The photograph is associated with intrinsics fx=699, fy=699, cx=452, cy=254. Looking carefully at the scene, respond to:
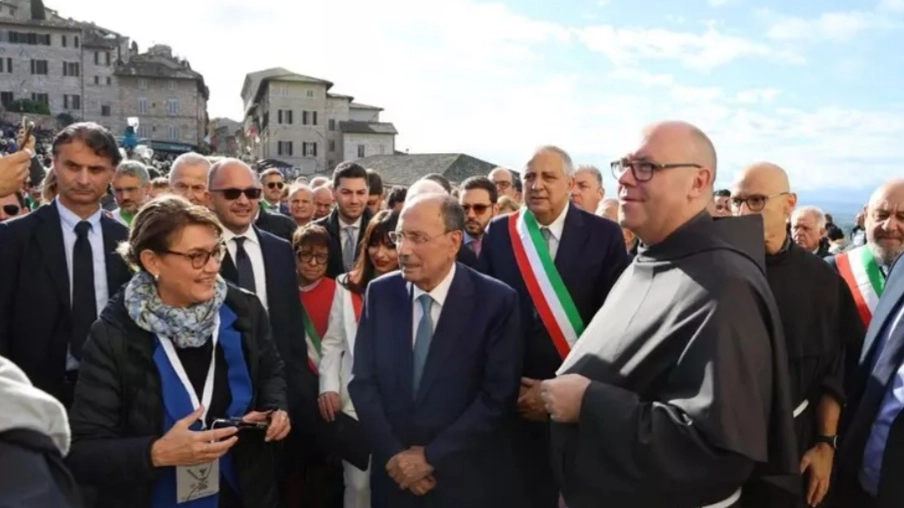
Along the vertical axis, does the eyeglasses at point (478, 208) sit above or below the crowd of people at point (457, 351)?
above

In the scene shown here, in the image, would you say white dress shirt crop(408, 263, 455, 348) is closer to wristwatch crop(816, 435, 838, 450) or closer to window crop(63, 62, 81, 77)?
wristwatch crop(816, 435, 838, 450)

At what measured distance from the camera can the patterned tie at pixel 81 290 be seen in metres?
3.64

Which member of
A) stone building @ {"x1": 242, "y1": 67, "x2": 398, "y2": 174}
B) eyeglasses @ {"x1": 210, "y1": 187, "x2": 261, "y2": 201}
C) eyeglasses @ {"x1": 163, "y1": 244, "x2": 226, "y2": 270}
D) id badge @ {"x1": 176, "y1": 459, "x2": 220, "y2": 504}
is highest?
stone building @ {"x1": 242, "y1": 67, "x2": 398, "y2": 174}

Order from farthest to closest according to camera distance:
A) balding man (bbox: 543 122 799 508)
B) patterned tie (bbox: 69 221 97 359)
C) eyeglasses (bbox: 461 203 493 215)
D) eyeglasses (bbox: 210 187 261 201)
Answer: eyeglasses (bbox: 461 203 493 215) < eyeglasses (bbox: 210 187 261 201) < patterned tie (bbox: 69 221 97 359) < balding man (bbox: 543 122 799 508)

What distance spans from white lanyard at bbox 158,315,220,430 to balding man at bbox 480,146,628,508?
1885mm

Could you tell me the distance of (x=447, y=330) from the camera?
3.65 metres

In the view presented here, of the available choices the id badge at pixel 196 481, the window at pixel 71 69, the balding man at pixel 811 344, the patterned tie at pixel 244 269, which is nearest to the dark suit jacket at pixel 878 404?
the balding man at pixel 811 344

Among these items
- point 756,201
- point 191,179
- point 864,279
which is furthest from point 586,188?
point 191,179

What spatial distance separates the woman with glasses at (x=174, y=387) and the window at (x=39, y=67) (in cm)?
8657

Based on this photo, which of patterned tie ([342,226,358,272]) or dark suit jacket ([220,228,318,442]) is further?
patterned tie ([342,226,358,272])

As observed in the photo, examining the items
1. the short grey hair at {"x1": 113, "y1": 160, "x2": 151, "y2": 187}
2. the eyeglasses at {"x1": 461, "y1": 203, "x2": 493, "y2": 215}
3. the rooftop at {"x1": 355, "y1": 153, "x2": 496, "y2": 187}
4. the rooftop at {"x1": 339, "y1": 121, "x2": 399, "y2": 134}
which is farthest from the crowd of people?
the rooftop at {"x1": 339, "y1": 121, "x2": 399, "y2": 134}

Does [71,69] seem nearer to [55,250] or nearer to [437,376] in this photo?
[55,250]

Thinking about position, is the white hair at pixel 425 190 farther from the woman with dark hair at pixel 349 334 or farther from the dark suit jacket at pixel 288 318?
the dark suit jacket at pixel 288 318

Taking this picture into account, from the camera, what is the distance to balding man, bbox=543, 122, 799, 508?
2.42 m
